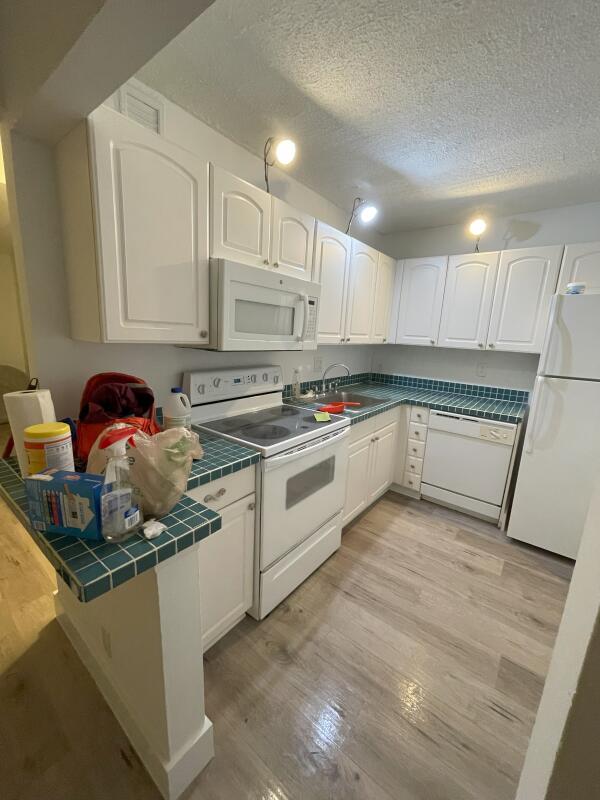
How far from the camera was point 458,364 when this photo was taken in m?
3.06

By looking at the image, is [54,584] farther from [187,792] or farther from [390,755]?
[390,755]

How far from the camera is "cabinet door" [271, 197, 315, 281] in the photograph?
1750mm

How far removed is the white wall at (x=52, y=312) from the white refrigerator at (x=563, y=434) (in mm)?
2302

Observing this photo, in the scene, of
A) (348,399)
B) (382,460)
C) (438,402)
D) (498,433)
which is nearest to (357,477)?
(382,460)

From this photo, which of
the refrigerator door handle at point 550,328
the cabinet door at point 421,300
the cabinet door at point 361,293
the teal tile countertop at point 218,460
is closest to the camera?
the teal tile countertop at point 218,460

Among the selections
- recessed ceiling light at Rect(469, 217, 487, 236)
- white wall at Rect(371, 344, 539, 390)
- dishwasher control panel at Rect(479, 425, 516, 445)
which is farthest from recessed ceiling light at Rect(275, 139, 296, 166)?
dishwasher control panel at Rect(479, 425, 516, 445)

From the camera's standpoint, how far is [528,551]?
89.2 inches

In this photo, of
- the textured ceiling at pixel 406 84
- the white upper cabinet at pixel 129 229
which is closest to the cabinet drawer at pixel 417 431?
the textured ceiling at pixel 406 84

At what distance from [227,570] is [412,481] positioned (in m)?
1.97

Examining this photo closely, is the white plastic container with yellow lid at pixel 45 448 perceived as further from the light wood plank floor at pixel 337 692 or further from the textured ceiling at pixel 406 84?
the textured ceiling at pixel 406 84

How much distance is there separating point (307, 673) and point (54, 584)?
4.79 ft

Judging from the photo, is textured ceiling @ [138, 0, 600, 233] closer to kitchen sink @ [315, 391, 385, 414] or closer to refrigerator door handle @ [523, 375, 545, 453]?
refrigerator door handle @ [523, 375, 545, 453]

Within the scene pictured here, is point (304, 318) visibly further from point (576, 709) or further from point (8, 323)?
point (8, 323)

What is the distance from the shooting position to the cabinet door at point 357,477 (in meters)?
2.23
